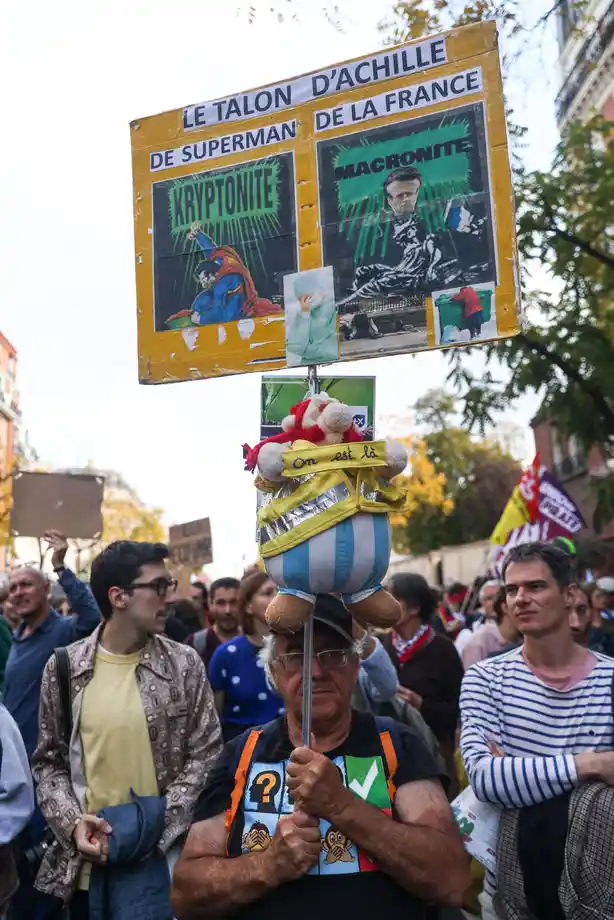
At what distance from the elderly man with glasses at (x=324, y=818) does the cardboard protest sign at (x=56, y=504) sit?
17.1 feet

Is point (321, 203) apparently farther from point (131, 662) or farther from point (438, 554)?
point (438, 554)

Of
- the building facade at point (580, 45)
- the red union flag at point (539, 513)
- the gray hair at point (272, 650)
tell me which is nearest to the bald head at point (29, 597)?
the gray hair at point (272, 650)

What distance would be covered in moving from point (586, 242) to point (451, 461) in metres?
33.2

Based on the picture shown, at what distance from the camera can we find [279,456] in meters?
2.22

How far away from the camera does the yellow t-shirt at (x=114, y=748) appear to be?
11.2ft

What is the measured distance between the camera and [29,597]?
4.95m

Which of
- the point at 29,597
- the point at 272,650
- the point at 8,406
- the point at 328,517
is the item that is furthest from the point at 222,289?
the point at 8,406

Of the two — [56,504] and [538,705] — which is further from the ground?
[56,504]

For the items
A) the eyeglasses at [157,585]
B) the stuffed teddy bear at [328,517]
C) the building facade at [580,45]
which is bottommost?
the eyeglasses at [157,585]

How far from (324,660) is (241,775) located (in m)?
0.38

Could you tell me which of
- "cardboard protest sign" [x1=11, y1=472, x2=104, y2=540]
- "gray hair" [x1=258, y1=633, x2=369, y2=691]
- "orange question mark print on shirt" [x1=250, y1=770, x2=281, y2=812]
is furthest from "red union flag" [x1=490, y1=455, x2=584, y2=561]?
"orange question mark print on shirt" [x1=250, y1=770, x2=281, y2=812]

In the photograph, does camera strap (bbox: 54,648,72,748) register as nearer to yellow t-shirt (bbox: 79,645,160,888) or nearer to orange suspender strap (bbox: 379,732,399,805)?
yellow t-shirt (bbox: 79,645,160,888)

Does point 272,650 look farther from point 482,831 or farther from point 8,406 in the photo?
point 8,406

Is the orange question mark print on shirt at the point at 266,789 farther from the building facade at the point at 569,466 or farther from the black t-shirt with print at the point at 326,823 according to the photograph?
the building facade at the point at 569,466
